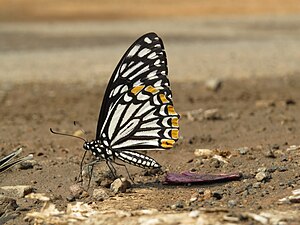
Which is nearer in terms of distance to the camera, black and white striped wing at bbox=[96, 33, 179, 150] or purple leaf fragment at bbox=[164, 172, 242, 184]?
purple leaf fragment at bbox=[164, 172, 242, 184]

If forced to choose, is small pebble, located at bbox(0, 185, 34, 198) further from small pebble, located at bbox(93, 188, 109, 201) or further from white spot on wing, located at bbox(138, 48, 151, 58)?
white spot on wing, located at bbox(138, 48, 151, 58)

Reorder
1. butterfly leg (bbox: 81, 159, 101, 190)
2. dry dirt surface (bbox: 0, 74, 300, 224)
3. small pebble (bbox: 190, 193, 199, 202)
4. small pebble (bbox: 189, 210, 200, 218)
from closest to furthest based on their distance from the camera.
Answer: small pebble (bbox: 189, 210, 200, 218) < dry dirt surface (bbox: 0, 74, 300, 224) < small pebble (bbox: 190, 193, 199, 202) < butterfly leg (bbox: 81, 159, 101, 190)

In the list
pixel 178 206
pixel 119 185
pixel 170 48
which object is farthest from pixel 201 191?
pixel 170 48

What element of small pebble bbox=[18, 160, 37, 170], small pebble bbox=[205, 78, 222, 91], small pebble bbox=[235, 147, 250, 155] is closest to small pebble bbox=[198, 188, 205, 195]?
small pebble bbox=[235, 147, 250, 155]

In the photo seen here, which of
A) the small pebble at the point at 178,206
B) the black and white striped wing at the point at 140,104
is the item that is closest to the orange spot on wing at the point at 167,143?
the black and white striped wing at the point at 140,104

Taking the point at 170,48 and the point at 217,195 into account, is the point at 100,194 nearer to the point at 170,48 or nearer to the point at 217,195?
the point at 217,195

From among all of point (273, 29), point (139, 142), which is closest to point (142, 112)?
point (139, 142)
